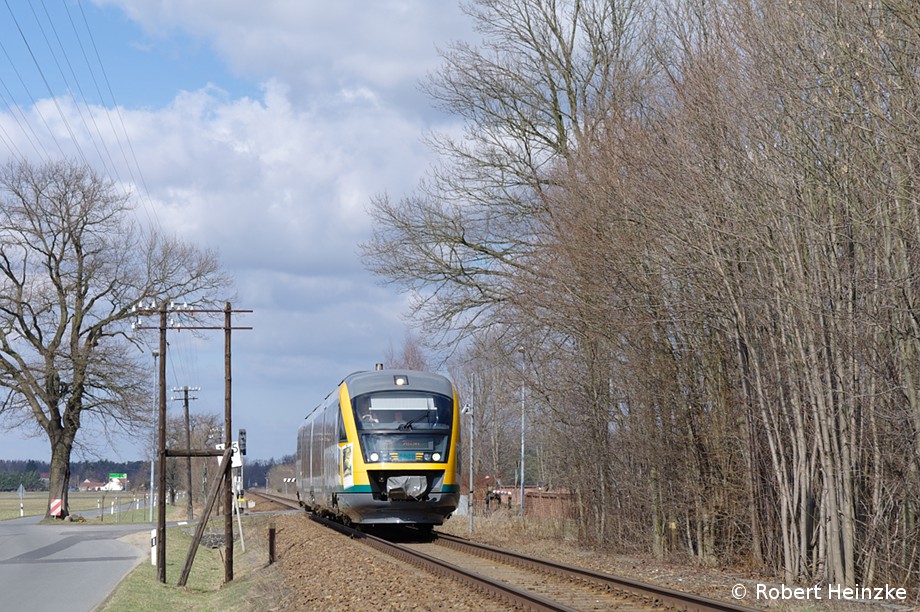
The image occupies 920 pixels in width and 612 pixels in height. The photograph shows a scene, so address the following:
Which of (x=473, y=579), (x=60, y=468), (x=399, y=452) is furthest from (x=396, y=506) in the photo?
(x=60, y=468)

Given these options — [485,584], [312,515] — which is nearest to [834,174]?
[485,584]

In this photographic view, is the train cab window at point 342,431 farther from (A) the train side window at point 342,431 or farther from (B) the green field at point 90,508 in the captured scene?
(B) the green field at point 90,508

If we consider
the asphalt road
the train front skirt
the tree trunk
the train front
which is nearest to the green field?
the tree trunk

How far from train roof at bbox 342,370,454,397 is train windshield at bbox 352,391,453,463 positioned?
18 cm

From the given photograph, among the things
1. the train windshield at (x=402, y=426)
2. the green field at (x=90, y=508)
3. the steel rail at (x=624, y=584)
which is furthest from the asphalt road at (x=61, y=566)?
the green field at (x=90, y=508)

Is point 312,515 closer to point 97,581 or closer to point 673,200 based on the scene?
point 97,581

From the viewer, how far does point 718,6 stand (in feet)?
50.9

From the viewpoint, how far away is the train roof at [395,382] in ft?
72.8

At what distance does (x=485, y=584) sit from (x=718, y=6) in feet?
29.3

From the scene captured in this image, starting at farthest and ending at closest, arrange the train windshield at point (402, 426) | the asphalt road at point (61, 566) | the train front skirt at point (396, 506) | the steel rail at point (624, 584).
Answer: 1. the train windshield at point (402, 426)
2. the train front skirt at point (396, 506)
3. the asphalt road at point (61, 566)
4. the steel rail at point (624, 584)

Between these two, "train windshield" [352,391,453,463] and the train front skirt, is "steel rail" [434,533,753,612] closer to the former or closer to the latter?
the train front skirt

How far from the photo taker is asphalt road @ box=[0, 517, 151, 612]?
17.9 meters

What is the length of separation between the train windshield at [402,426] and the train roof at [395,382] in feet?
0.59

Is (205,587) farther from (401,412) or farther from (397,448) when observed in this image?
(401,412)
